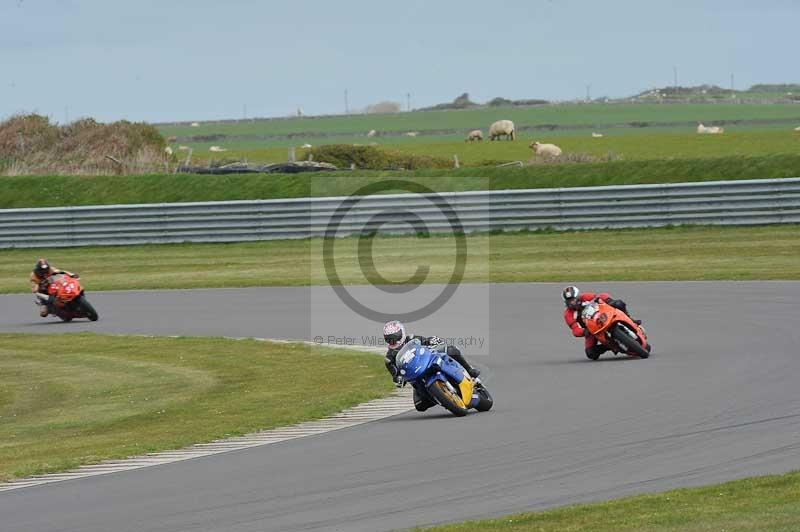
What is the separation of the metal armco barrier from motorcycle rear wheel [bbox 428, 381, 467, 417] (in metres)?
19.7

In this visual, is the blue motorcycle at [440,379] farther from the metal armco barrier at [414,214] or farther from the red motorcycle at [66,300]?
the metal armco barrier at [414,214]

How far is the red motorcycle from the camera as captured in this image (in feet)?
79.7

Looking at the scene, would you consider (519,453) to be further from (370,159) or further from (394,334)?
(370,159)

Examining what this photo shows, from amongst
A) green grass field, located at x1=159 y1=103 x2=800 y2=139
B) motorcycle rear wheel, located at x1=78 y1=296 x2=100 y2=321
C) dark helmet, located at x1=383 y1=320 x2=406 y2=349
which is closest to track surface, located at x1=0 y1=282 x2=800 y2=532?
dark helmet, located at x1=383 y1=320 x2=406 y2=349

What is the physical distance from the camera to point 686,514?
8578 mm

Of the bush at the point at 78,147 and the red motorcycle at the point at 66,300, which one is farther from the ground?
the bush at the point at 78,147

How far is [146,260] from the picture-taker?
3388 centimetres

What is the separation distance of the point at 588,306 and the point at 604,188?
16891 millimetres

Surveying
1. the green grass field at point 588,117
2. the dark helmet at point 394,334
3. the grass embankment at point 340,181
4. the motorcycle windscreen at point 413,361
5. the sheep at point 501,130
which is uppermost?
the green grass field at point 588,117

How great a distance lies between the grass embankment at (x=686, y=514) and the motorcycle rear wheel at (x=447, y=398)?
171 inches

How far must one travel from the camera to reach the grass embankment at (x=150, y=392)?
13495 mm

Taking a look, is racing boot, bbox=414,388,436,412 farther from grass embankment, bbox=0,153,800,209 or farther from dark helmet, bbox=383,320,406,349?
grass embankment, bbox=0,153,800,209

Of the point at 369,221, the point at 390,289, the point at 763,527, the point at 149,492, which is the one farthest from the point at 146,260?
the point at 763,527

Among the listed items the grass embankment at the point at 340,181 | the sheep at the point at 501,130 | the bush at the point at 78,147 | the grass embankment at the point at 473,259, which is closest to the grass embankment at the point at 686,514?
the grass embankment at the point at 473,259
